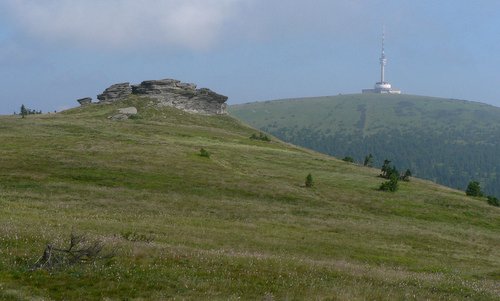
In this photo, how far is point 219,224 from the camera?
38531 millimetres

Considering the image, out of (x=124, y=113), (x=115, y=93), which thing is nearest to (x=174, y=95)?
(x=115, y=93)

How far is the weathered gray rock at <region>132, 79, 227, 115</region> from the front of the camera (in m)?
160

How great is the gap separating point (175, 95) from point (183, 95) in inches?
120

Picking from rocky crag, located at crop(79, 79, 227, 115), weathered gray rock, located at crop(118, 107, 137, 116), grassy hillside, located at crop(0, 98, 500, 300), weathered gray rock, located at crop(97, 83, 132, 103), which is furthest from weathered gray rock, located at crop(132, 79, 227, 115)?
grassy hillside, located at crop(0, 98, 500, 300)

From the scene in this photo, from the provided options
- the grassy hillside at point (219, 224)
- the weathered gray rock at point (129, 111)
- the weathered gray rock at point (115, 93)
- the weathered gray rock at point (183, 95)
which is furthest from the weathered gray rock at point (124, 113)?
the grassy hillside at point (219, 224)

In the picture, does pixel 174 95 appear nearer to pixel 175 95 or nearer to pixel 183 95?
pixel 175 95

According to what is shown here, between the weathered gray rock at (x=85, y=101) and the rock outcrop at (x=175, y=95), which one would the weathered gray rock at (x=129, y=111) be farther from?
the weathered gray rock at (x=85, y=101)

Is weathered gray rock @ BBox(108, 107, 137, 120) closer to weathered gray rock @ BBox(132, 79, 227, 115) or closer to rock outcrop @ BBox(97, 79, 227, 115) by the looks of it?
rock outcrop @ BBox(97, 79, 227, 115)

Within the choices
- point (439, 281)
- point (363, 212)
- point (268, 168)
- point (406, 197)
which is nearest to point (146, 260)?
point (439, 281)

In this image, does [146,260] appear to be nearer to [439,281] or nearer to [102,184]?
[439,281]

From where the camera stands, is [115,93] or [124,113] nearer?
[124,113]

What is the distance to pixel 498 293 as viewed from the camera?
69.6ft

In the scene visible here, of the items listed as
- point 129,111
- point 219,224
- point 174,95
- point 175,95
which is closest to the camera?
point 219,224

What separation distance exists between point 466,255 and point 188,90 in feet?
444
